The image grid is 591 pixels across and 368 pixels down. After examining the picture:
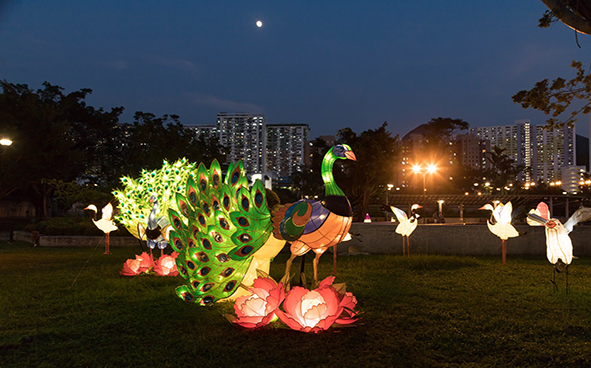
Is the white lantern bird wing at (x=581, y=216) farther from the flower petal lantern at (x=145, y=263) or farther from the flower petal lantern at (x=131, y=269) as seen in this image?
the flower petal lantern at (x=131, y=269)

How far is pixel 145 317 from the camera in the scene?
6.21 meters

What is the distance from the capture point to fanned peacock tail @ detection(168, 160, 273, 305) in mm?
5543

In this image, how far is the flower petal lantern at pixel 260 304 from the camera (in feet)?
17.4

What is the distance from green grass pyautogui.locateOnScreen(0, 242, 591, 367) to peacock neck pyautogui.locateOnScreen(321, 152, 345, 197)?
6.27 ft

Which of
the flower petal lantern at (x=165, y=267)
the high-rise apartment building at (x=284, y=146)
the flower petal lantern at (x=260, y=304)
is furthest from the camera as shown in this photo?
the high-rise apartment building at (x=284, y=146)

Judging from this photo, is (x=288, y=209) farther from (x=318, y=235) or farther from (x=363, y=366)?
(x=363, y=366)

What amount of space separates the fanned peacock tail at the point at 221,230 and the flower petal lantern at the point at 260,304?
0.43m

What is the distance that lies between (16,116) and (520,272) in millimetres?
26299

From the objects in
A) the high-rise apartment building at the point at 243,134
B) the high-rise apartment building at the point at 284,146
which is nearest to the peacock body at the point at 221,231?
the high-rise apartment building at the point at 243,134

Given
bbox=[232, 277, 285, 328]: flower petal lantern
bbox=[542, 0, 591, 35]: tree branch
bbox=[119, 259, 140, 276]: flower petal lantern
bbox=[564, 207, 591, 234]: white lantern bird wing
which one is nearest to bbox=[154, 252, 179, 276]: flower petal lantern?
bbox=[119, 259, 140, 276]: flower petal lantern

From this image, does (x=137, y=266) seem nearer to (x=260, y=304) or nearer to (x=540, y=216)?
(x=260, y=304)

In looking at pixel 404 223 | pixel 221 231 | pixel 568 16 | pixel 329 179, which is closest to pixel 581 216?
pixel 568 16

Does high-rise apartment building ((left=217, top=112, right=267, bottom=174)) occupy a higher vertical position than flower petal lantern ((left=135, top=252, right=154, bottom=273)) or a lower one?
higher

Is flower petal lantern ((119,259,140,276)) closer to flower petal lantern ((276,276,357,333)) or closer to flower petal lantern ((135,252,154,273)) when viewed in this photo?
flower petal lantern ((135,252,154,273))
